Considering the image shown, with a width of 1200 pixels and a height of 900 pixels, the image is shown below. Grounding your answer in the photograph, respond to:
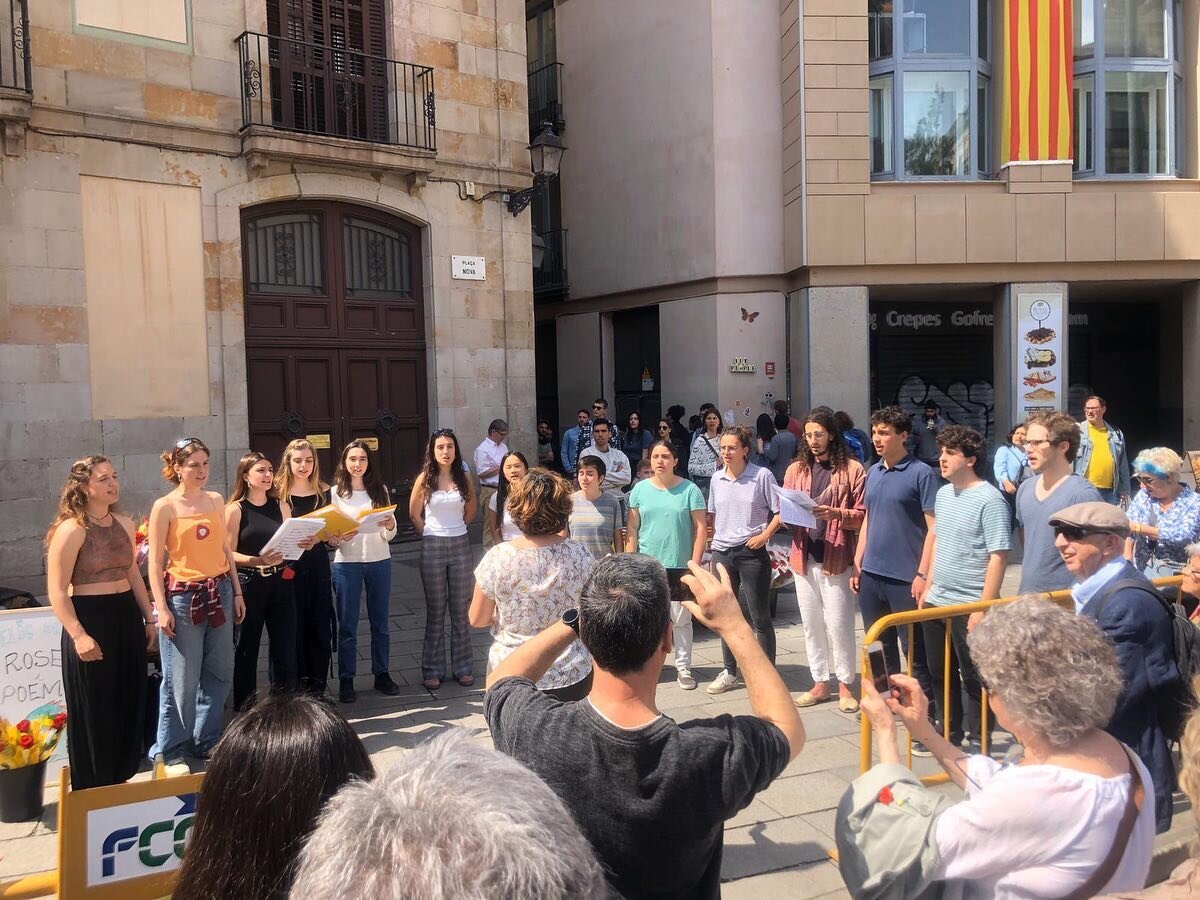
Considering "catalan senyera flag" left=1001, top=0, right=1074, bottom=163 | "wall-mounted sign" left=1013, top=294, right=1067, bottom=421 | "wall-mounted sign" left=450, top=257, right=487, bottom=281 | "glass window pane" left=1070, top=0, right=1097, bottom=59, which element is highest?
"glass window pane" left=1070, top=0, right=1097, bottom=59

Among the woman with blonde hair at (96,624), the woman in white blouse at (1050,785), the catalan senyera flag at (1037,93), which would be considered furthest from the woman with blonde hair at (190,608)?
the catalan senyera flag at (1037,93)

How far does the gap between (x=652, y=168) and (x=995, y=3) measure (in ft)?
19.8

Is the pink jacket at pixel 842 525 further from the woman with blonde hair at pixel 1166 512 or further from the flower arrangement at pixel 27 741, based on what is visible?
the flower arrangement at pixel 27 741

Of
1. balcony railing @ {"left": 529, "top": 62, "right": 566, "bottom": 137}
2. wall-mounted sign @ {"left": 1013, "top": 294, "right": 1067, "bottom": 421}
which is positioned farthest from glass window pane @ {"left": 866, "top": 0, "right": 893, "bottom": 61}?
balcony railing @ {"left": 529, "top": 62, "right": 566, "bottom": 137}

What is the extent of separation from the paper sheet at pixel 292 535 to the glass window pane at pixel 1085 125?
1419 centimetres

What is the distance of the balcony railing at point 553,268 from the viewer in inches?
755

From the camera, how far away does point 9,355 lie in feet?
31.0

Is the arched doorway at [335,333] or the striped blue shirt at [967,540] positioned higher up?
the arched doorway at [335,333]

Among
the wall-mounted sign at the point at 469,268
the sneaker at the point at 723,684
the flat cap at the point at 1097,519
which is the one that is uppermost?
the wall-mounted sign at the point at 469,268

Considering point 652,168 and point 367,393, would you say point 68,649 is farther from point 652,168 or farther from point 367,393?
point 652,168

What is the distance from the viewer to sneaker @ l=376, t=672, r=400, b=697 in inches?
261

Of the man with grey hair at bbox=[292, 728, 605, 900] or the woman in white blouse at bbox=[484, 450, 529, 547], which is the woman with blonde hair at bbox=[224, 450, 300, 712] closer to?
the woman in white blouse at bbox=[484, 450, 529, 547]

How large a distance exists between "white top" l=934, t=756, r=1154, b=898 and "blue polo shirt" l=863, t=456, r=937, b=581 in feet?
10.9

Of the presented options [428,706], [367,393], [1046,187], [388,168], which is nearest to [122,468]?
[367,393]
